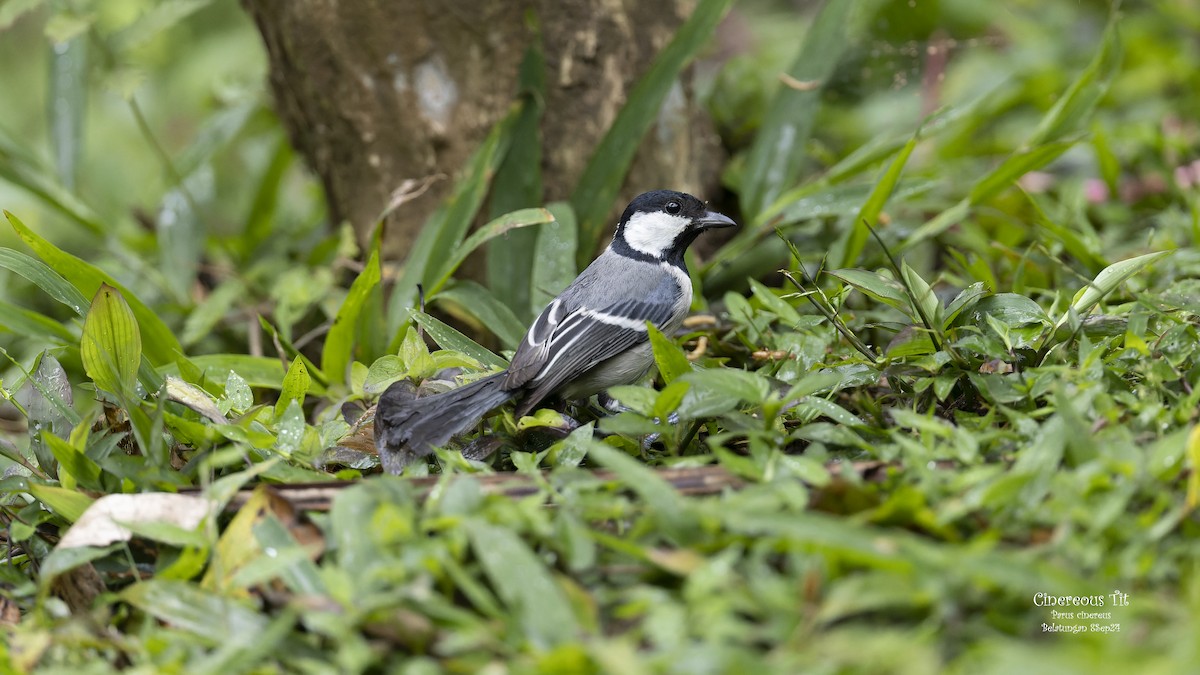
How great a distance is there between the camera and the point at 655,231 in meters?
3.18

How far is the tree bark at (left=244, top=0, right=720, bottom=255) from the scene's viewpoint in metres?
3.61

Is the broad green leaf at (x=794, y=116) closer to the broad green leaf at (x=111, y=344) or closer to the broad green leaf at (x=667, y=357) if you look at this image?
the broad green leaf at (x=667, y=357)

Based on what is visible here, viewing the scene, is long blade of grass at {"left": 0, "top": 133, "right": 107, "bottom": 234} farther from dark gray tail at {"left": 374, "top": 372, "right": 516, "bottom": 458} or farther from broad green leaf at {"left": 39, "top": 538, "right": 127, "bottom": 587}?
broad green leaf at {"left": 39, "top": 538, "right": 127, "bottom": 587}

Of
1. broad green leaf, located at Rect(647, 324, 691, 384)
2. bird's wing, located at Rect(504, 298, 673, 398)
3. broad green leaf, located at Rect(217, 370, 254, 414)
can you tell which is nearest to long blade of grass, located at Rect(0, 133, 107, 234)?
broad green leaf, located at Rect(217, 370, 254, 414)

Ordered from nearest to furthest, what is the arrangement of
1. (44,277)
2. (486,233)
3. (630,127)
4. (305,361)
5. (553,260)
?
(44,277), (305,361), (486,233), (553,260), (630,127)

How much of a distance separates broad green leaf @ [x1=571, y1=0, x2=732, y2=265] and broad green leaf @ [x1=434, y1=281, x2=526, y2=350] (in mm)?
457

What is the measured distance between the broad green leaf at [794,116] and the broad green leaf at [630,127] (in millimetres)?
527

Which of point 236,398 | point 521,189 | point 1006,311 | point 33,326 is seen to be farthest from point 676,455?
point 33,326

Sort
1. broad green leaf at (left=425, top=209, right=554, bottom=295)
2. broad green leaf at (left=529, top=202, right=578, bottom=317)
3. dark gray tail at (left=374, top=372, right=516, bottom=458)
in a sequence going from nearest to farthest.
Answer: dark gray tail at (left=374, top=372, right=516, bottom=458)
broad green leaf at (left=425, top=209, right=554, bottom=295)
broad green leaf at (left=529, top=202, right=578, bottom=317)

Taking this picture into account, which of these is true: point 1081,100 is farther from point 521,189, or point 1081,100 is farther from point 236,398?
point 236,398

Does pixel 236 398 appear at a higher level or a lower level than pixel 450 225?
lower

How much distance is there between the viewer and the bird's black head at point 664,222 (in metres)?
3.15

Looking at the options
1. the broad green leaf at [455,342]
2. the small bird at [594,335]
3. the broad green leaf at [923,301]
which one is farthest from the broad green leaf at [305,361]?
the broad green leaf at [923,301]

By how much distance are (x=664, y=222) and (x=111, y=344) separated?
1.61 meters
